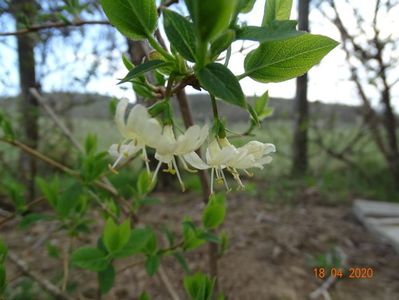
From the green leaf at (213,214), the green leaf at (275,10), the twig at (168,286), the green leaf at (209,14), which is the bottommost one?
the twig at (168,286)

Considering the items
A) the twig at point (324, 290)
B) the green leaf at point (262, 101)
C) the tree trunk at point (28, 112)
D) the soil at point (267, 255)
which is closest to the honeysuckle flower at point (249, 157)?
the green leaf at point (262, 101)

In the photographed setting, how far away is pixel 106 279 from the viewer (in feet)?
2.36

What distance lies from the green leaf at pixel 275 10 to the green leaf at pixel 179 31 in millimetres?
111

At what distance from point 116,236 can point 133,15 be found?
1.46 feet

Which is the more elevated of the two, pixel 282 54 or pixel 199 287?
pixel 282 54

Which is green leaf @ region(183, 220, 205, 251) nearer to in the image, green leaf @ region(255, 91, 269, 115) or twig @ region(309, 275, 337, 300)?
green leaf @ region(255, 91, 269, 115)

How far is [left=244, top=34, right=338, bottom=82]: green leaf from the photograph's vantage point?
0.38 metres

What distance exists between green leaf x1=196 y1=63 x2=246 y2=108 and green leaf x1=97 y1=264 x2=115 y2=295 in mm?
529

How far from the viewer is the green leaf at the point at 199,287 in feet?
→ 1.71

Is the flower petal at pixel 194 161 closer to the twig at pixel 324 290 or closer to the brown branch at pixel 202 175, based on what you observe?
the brown branch at pixel 202 175

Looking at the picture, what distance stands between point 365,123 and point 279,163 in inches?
35.1

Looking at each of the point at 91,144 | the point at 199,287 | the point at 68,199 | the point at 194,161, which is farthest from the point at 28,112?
the point at 194,161

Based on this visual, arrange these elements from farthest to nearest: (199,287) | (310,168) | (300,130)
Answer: (310,168) < (300,130) < (199,287)
